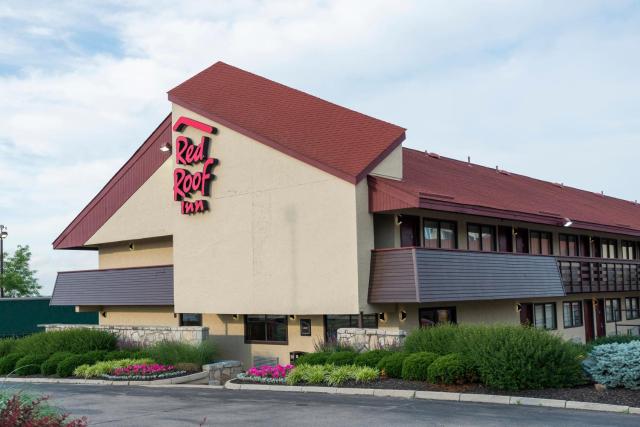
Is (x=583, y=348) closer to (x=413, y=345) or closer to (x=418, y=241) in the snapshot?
(x=413, y=345)

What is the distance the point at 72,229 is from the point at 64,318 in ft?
46.0

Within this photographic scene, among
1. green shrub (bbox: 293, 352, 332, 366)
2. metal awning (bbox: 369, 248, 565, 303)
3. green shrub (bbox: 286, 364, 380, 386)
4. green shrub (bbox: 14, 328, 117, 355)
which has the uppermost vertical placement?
metal awning (bbox: 369, 248, 565, 303)

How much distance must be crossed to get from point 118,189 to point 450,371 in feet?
67.8

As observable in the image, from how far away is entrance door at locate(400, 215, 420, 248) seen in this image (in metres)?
25.3

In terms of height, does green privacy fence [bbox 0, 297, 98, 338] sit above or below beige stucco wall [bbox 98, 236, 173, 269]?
below

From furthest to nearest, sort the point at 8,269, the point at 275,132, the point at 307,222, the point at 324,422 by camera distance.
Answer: the point at 8,269 → the point at 275,132 → the point at 307,222 → the point at 324,422

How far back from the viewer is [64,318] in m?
48.3

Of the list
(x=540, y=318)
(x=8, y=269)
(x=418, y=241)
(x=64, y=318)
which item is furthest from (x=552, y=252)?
(x=8, y=269)

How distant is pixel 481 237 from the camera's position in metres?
29.3

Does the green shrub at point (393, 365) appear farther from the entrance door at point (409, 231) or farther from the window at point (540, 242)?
the window at point (540, 242)

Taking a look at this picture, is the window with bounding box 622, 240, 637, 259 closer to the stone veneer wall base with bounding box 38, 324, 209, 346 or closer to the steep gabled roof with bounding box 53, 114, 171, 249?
the stone veneer wall base with bounding box 38, 324, 209, 346

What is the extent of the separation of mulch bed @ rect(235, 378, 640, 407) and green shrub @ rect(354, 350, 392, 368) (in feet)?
4.17

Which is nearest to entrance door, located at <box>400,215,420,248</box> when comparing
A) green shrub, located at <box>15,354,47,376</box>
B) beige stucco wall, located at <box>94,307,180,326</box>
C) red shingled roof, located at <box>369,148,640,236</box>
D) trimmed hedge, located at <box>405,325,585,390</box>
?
red shingled roof, located at <box>369,148,640,236</box>

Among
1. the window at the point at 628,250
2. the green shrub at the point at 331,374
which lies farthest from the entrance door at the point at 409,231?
the window at the point at 628,250
